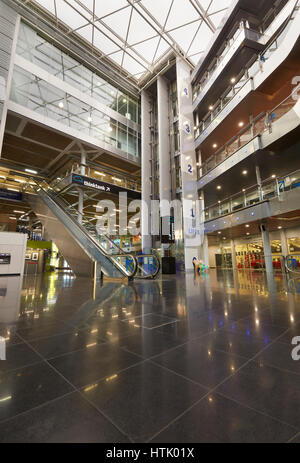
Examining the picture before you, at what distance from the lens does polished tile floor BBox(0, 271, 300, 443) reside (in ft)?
3.48

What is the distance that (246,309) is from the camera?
376 centimetres

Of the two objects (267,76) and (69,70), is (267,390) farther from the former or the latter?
(69,70)

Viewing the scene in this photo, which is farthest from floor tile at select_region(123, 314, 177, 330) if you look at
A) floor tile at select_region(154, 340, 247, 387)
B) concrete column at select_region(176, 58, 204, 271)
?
concrete column at select_region(176, 58, 204, 271)

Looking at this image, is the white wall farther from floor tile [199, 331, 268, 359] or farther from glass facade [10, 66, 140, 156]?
floor tile [199, 331, 268, 359]

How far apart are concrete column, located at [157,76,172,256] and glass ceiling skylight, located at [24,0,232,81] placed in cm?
342

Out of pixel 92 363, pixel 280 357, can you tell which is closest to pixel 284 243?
pixel 280 357

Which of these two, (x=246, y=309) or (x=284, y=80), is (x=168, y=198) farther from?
(x=246, y=309)

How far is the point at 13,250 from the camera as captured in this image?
36.4ft

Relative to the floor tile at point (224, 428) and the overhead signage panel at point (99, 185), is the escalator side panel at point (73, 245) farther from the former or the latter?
the floor tile at point (224, 428)

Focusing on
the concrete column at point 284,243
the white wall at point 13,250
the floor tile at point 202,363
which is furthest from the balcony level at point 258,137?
the white wall at point 13,250

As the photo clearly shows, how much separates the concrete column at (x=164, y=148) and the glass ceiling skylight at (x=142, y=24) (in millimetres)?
3421

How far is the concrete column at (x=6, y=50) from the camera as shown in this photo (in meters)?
13.8

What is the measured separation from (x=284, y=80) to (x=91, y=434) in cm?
1743

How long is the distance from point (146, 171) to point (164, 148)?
310 cm
